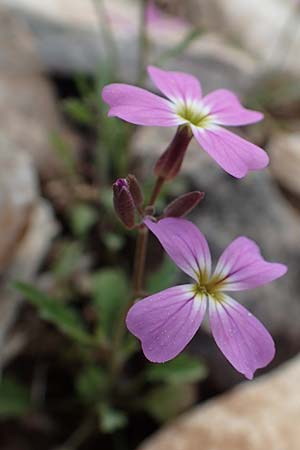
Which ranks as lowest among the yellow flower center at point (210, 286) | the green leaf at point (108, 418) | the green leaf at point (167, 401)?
the green leaf at point (167, 401)

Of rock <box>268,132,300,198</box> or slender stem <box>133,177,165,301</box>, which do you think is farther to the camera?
rock <box>268,132,300,198</box>

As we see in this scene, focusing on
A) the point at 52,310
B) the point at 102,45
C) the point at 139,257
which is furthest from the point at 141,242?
the point at 102,45

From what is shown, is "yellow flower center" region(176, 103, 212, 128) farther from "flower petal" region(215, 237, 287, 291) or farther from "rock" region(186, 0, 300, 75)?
"rock" region(186, 0, 300, 75)

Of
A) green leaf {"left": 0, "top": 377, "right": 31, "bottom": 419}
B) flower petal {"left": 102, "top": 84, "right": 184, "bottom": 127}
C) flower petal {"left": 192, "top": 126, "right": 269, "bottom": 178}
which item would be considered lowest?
green leaf {"left": 0, "top": 377, "right": 31, "bottom": 419}

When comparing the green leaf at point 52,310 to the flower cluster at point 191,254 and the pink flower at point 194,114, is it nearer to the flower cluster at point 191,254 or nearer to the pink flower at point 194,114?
the flower cluster at point 191,254

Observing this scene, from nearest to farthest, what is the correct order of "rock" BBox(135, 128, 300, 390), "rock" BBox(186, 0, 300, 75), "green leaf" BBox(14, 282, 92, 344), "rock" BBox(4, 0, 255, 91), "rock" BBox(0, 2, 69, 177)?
1. "green leaf" BBox(14, 282, 92, 344)
2. "rock" BBox(135, 128, 300, 390)
3. "rock" BBox(0, 2, 69, 177)
4. "rock" BBox(4, 0, 255, 91)
5. "rock" BBox(186, 0, 300, 75)

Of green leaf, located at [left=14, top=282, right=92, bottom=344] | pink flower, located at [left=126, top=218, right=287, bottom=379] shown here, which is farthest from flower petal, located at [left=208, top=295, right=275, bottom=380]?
green leaf, located at [left=14, top=282, right=92, bottom=344]

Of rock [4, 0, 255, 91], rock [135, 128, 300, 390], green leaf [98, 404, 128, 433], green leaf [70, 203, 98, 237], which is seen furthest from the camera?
rock [4, 0, 255, 91]

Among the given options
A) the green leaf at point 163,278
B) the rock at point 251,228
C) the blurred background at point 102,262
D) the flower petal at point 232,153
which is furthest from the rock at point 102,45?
the flower petal at point 232,153
